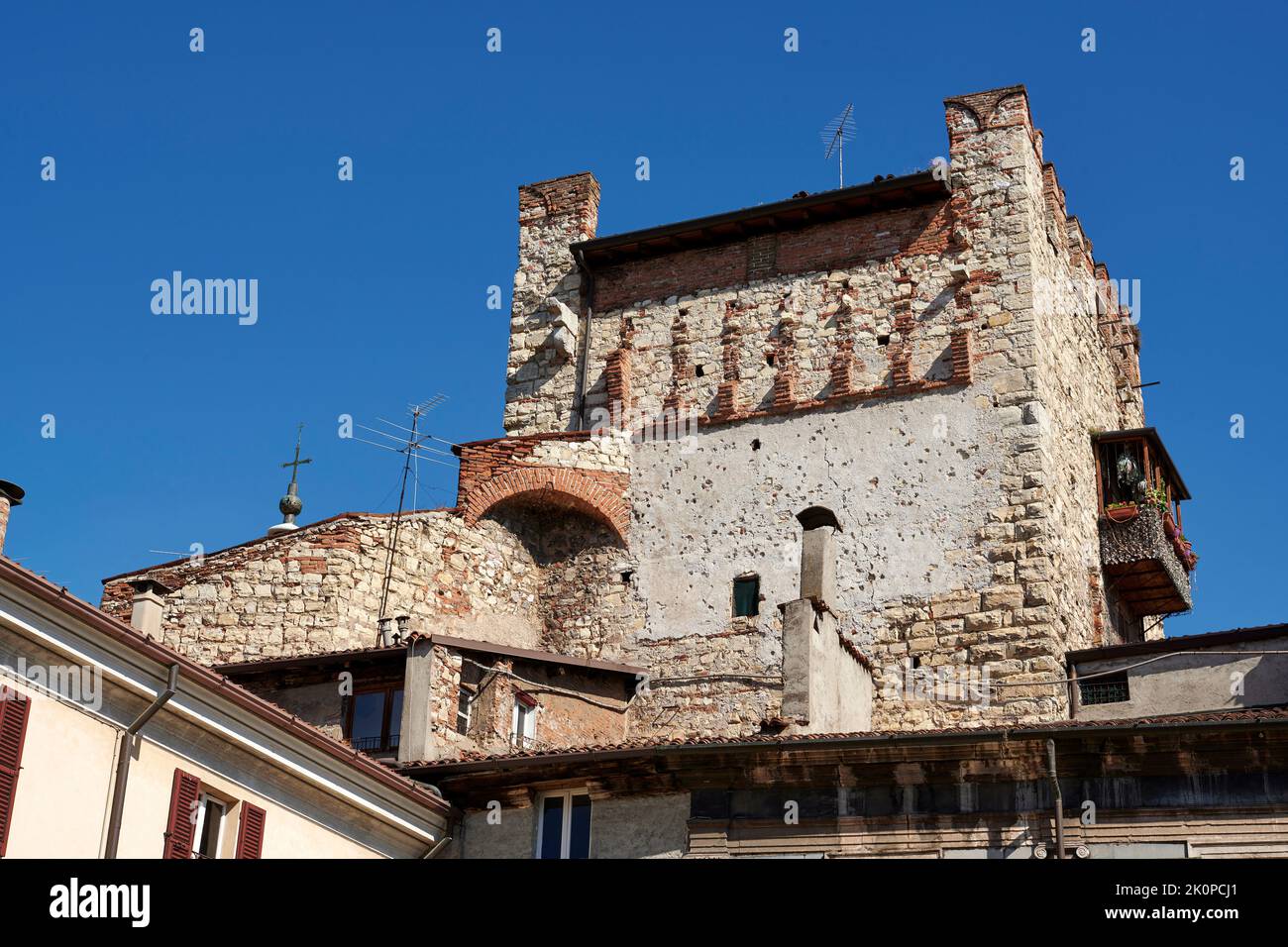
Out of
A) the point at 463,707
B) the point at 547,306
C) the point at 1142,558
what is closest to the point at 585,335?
the point at 547,306

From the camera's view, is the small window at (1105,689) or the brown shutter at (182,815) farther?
the small window at (1105,689)

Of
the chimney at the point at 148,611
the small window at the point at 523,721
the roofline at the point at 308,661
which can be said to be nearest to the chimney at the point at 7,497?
the chimney at the point at 148,611

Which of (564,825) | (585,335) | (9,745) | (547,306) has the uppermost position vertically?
(547,306)

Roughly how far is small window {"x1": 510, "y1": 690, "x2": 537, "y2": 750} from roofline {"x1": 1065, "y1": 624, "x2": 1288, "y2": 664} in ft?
21.8

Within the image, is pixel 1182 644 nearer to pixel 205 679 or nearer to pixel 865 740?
pixel 865 740

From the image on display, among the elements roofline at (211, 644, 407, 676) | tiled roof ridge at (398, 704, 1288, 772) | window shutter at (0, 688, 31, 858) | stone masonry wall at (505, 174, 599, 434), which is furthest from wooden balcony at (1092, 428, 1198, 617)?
window shutter at (0, 688, 31, 858)

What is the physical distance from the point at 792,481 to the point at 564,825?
29.6 feet

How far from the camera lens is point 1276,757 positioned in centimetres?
1620

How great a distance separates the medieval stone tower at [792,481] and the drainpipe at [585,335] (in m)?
0.03

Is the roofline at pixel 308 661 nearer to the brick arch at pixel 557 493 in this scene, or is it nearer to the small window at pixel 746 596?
the brick arch at pixel 557 493

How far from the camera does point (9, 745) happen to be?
13.9m

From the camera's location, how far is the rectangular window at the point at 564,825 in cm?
1800
